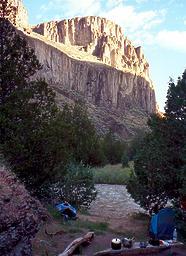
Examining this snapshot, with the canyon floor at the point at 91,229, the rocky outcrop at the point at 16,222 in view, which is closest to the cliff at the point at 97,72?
the canyon floor at the point at 91,229

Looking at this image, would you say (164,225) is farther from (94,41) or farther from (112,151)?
(94,41)

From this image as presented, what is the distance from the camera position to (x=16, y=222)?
28.8ft

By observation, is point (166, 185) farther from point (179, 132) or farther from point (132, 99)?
point (132, 99)

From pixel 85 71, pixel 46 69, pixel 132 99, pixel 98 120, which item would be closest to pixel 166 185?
pixel 98 120

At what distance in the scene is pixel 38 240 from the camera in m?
12.5

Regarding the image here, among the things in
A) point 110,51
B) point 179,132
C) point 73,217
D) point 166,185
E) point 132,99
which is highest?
point 110,51

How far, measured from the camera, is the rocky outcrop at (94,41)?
17788 centimetres

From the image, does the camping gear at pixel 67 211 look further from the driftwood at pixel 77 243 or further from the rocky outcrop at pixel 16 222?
the rocky outcrop at pixel 16 222

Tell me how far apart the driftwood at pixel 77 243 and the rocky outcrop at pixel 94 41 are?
161584mm

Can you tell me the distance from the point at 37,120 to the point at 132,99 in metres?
144

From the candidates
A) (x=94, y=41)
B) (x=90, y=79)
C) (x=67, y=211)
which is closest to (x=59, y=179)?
(x=67, y=211)

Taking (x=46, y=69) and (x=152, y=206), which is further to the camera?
(x=46, y=69)

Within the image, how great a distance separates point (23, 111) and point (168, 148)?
5020 mm

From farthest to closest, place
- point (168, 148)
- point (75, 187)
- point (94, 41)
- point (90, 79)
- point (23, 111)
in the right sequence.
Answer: point (94, 41)
point (90, 79)
point (75, 187)
point (168, 148)
point (23, 111)
